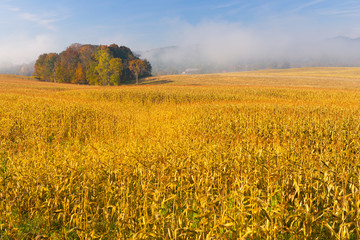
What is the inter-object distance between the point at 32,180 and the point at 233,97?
23354 mm

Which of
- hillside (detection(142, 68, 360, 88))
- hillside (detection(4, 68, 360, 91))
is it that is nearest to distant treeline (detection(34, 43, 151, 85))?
hillside (detection(4, 68, 360, 91))

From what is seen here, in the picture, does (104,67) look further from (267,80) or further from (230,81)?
(267,80)

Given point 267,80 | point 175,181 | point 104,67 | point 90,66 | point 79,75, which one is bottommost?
point 175,181

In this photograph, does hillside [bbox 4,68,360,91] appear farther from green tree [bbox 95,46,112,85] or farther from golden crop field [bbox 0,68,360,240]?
golden crop field [bbox 0,68,360,240]

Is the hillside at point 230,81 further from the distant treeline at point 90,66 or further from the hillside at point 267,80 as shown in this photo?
the distant treeline at point 90,66

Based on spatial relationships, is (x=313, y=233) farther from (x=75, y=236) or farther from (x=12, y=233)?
(x=12, y=233)

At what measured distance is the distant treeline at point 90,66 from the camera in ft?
188

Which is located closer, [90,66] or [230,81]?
[230,81]

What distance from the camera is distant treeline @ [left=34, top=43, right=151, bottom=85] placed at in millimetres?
57188

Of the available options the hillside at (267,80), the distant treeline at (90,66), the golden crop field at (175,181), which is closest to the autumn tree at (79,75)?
the distant treeline at (90,66)

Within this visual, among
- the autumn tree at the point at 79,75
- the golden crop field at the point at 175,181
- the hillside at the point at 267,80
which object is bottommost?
the golden crop field at the point at 175,181

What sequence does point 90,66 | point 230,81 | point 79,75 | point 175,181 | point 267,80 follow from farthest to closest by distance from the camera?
point 79,75 → point 267,80 → point 90,66 → point 230,81 → point 175,181

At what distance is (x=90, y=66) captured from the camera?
62.8m

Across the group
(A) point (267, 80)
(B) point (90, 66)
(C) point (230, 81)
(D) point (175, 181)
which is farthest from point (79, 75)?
(D) point (175, 181)
